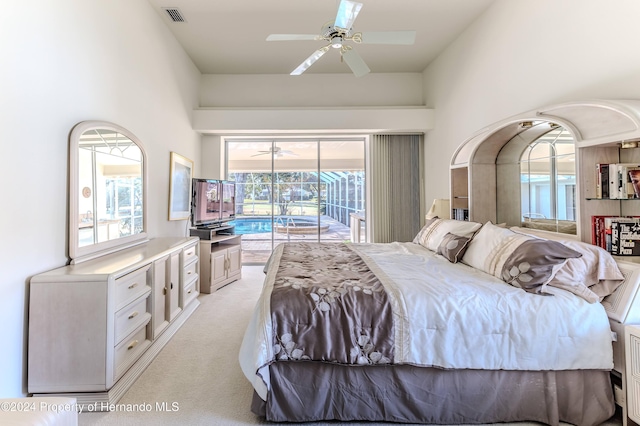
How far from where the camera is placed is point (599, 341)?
1544mm

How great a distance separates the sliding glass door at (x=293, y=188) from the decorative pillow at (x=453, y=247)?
2.85m

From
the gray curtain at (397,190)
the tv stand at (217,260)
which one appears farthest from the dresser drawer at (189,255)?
the gray curtain at (397,190)

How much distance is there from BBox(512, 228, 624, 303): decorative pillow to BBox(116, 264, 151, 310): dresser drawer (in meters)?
2.72

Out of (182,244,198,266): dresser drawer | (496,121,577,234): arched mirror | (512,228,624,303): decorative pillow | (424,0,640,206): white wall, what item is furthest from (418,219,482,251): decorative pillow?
(182,244,198,266): dresser drawer

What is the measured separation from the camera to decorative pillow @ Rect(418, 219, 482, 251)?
2648 millimetres

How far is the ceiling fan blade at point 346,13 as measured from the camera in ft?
6.75

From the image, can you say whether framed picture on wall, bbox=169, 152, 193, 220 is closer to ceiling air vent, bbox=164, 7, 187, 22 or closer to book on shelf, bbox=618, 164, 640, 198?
ceiling air vent, bbox=164, 7, 187, 22

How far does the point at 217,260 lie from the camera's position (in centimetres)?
396

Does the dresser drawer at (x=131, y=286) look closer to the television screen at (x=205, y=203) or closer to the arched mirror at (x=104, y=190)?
the arched mirror at (x=104, y=190)

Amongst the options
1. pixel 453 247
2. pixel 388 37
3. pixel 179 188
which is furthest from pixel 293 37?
pixel 179 188

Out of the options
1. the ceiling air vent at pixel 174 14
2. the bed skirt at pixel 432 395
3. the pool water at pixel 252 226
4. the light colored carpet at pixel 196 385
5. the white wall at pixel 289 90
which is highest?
the ceiling air vent at pixel 174 14

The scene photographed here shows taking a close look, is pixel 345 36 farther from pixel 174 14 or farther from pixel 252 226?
pixel 252 226

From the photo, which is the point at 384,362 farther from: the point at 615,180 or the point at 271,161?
the point at 271,161

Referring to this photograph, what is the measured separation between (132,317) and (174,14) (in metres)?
3.31
